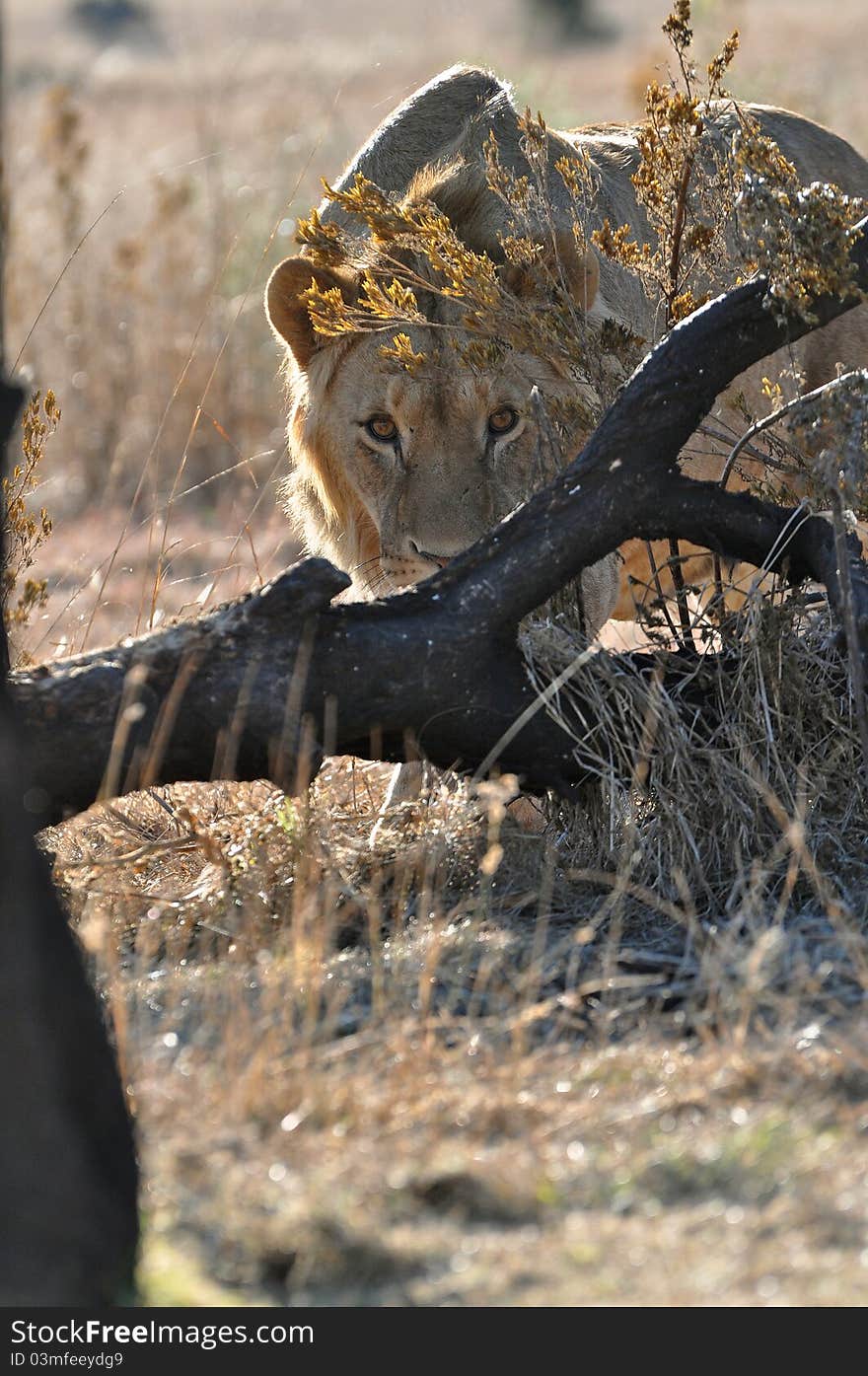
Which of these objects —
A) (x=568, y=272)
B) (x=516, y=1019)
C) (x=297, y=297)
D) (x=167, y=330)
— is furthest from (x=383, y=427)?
(x=167, y=330)

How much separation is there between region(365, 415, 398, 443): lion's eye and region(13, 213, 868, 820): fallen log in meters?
1.15

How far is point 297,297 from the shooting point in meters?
5.29

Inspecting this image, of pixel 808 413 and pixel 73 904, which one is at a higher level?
pixel 808 413

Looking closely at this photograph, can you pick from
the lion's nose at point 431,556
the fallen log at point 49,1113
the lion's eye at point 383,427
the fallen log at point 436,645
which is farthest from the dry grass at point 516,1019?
the lion's eye at point 383,427

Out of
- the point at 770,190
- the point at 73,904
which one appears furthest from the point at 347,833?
the point at 770,190

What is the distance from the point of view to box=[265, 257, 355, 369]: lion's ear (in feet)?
16.8

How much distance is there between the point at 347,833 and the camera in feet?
14.9

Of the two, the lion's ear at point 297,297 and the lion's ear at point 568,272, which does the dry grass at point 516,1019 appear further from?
the lion's ear at point 568,272

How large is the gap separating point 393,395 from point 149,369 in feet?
22.5

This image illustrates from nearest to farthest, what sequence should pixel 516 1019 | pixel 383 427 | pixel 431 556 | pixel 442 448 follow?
pixel 516 1019, pixel 431 556, pixel 442 448, pixel 383 427

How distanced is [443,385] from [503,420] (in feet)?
0.66

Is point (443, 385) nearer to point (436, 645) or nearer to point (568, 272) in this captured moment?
point (568, 272)

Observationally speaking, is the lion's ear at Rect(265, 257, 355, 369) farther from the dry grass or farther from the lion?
the dry grass
